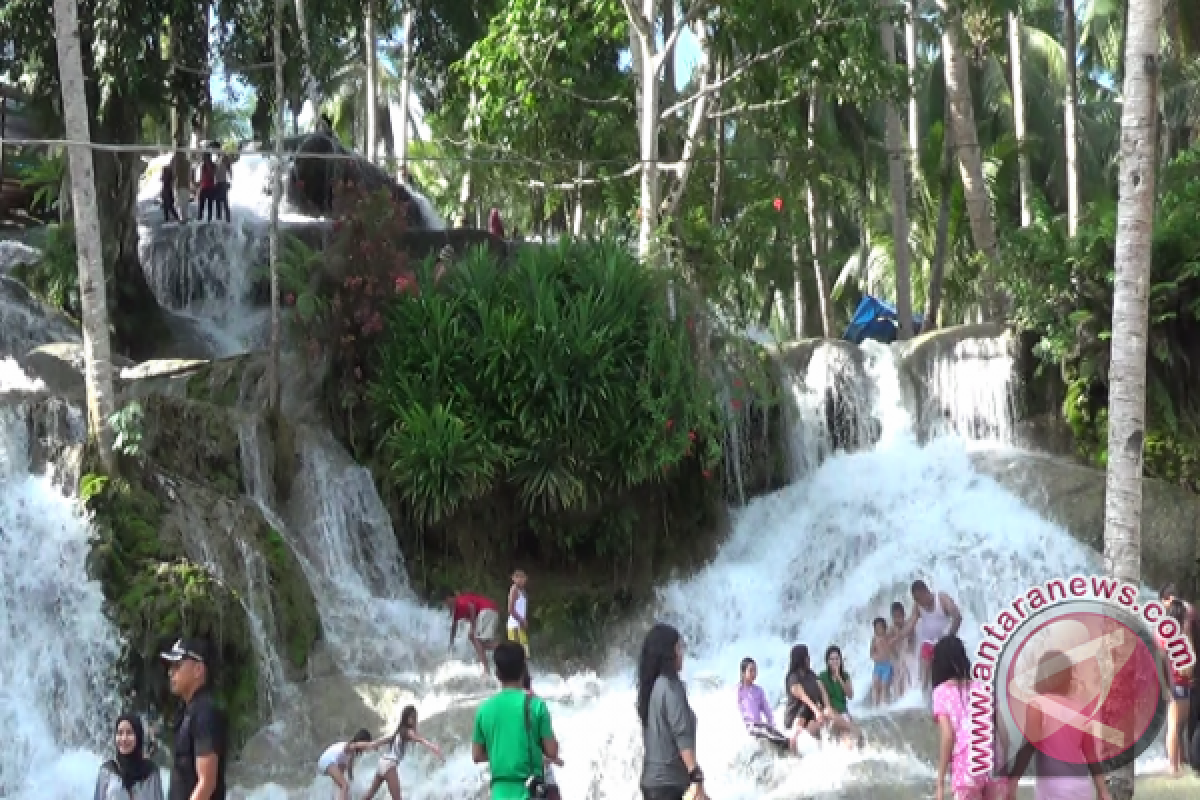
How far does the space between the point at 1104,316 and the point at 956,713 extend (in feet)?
44.4

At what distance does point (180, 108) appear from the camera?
20.6 metres

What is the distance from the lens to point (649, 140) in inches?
773

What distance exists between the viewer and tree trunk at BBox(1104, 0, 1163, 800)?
975cm

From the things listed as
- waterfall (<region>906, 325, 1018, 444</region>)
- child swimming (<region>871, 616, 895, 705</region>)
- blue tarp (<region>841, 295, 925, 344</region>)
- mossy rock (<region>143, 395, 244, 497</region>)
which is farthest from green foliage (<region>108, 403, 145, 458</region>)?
blue tarp (<region>841, 295, 925, 344</region>)

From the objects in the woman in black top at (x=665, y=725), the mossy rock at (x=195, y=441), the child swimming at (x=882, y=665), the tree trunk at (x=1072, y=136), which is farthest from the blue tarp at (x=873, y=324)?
the woman in black top at (x=665, y=725)

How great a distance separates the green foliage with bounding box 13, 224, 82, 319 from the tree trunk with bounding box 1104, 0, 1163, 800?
14.7 m

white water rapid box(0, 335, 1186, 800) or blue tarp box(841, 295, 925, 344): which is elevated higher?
blue tarp box(841, 295, 925, 344)

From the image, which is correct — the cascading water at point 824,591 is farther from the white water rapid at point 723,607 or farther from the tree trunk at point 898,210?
the tree trunk at point 898,210

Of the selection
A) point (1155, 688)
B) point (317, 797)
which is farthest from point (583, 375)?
point (1155, 688)

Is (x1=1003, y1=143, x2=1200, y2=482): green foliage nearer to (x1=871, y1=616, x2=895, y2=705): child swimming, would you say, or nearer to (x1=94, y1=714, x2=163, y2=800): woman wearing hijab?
(x1=871, y1=616, x2=895, y2=705): child swimming

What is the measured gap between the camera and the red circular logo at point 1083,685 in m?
6.48

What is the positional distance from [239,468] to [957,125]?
518 inches

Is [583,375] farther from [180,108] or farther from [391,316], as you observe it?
[180,108]

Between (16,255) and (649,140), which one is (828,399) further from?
(16,255)
